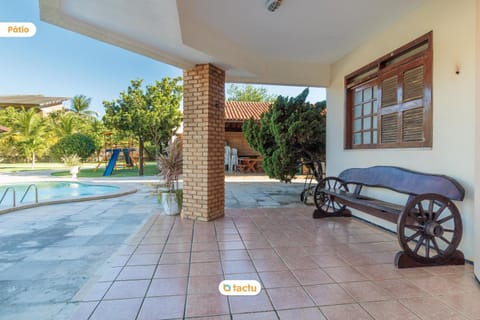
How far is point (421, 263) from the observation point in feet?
9.04

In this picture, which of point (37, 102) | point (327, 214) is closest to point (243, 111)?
point (327, 214)

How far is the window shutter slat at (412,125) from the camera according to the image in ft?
11.6

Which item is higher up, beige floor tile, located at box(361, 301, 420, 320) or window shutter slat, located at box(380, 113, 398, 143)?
window shutter slat, located at box(380, 113, 398, 143)

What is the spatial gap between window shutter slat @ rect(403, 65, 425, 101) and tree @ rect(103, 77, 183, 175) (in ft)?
32.1

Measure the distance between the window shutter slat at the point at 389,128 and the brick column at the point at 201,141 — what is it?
8.96 feet

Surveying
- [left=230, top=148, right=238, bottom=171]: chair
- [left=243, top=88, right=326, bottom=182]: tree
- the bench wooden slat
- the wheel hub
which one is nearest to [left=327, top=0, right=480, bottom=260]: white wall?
the wheel hub

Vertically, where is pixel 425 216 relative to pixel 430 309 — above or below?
above

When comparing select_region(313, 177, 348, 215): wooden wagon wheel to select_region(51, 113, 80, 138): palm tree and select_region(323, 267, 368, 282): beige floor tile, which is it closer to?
select_region(323, 267, 368, 282): beige floor tile

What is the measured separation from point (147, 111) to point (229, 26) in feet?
28.7

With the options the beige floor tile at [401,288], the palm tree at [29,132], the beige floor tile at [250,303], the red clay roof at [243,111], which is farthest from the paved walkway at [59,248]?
the palm tree at [29,132]

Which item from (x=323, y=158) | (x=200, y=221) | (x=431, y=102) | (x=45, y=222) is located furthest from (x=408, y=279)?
(x=45, y=222)

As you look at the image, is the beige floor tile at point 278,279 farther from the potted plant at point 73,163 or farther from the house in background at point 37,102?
the house in background at point 37,102

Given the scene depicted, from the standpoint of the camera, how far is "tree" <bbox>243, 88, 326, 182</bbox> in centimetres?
600

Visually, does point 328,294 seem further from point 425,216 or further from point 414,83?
point 414,83
